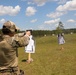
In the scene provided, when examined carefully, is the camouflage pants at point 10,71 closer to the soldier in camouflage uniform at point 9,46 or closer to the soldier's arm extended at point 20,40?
the soldier in camouflage uniform at point 9,46

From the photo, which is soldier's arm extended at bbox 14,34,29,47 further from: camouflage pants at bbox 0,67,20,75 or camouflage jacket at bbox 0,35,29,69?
camouflage pants at bbox 0,67,20,75

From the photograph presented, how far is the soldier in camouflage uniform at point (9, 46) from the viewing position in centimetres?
589

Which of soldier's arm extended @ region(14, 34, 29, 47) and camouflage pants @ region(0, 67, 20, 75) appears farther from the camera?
camouflage pants @ region(0, 67, 20, 75)

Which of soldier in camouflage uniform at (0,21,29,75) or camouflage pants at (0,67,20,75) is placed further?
camouflage pants at (0,67,20,75)

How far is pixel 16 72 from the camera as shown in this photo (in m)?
6.16

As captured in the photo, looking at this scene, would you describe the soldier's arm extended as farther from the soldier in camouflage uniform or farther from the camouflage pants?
the camouflage pants

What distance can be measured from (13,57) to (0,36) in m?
0.58

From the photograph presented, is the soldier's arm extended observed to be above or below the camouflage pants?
above

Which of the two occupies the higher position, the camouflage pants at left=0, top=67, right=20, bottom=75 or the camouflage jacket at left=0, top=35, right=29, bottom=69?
the camouflage jacket at left=0, top=35, right=29, bottom=69

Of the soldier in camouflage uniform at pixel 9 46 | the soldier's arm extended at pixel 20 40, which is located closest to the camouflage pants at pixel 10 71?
the soldier in camouflage uniform at pixel 9 46

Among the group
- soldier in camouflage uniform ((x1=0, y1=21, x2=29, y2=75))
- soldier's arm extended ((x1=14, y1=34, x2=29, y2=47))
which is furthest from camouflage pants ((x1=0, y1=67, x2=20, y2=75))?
soldier's arm extended ((x1=14, y1=34, x2=29, y2=47))

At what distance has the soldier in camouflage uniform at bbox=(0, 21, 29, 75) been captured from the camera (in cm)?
589

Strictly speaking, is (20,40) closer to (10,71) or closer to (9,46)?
(9,46)

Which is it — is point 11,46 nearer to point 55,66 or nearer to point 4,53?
point 4,53
